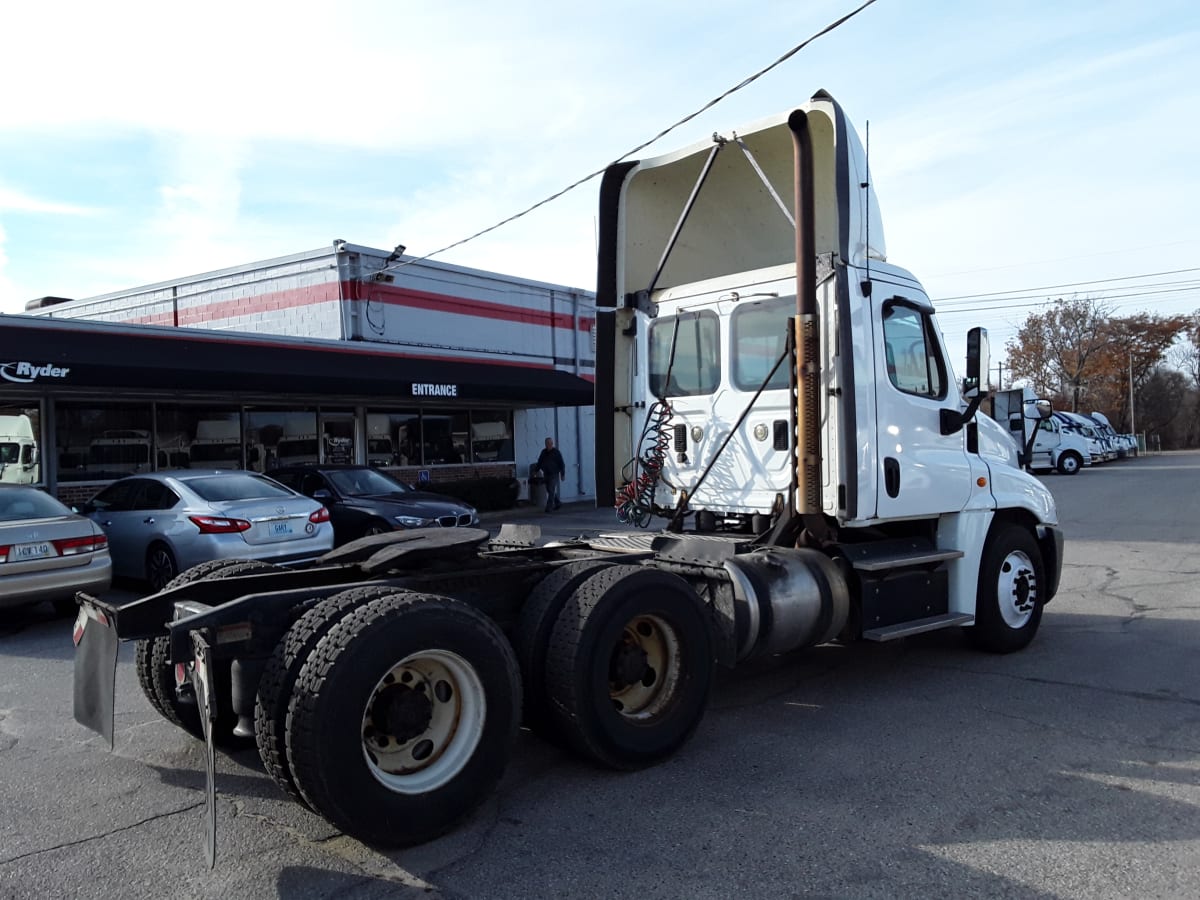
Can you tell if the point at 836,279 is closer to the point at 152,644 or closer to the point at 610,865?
the point at 610,865

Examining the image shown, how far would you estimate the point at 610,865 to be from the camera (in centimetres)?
370

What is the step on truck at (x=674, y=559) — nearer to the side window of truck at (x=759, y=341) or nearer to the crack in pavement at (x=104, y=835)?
the side window of truck at (x=759, y=341)

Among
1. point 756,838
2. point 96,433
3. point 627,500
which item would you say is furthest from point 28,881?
point 96,433

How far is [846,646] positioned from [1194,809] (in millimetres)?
3383

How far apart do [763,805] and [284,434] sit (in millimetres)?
16184

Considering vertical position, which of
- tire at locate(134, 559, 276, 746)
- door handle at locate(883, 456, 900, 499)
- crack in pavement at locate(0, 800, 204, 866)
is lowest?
crack in pavement at locate(0, 800, 204, 866)

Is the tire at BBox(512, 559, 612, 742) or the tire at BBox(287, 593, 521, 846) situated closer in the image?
the tire at BBox(287, 593, 521, 846)

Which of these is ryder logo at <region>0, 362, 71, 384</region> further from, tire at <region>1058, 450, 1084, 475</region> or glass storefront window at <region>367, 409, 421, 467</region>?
tire at <region>1058, 450, 1084, 475</region>

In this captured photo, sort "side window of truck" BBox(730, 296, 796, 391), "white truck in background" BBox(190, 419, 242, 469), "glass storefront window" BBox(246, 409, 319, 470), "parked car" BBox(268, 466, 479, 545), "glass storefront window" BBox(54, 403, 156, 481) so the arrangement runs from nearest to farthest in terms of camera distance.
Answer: "side window of truck" BBox(730, 296, 796, 391) < "parked car" BBox(268, 466, 479, 545) < "glass storefront window" BBox(54, 403, 156, 481) < "white truck in background" BBox(190, 419, 242, 469) < "glass storefront window" BBox(246, 409, 319, 470)

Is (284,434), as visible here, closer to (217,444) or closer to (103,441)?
(217,444)

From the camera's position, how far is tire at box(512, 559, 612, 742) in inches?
181

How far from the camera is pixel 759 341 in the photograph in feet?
21.1

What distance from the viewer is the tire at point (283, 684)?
3.65 m

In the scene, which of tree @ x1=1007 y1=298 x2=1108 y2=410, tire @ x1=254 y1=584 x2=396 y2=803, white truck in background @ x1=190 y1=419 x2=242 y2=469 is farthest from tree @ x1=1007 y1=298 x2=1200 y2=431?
tire @ x1=254 y1=584 x2=396 y2=803
